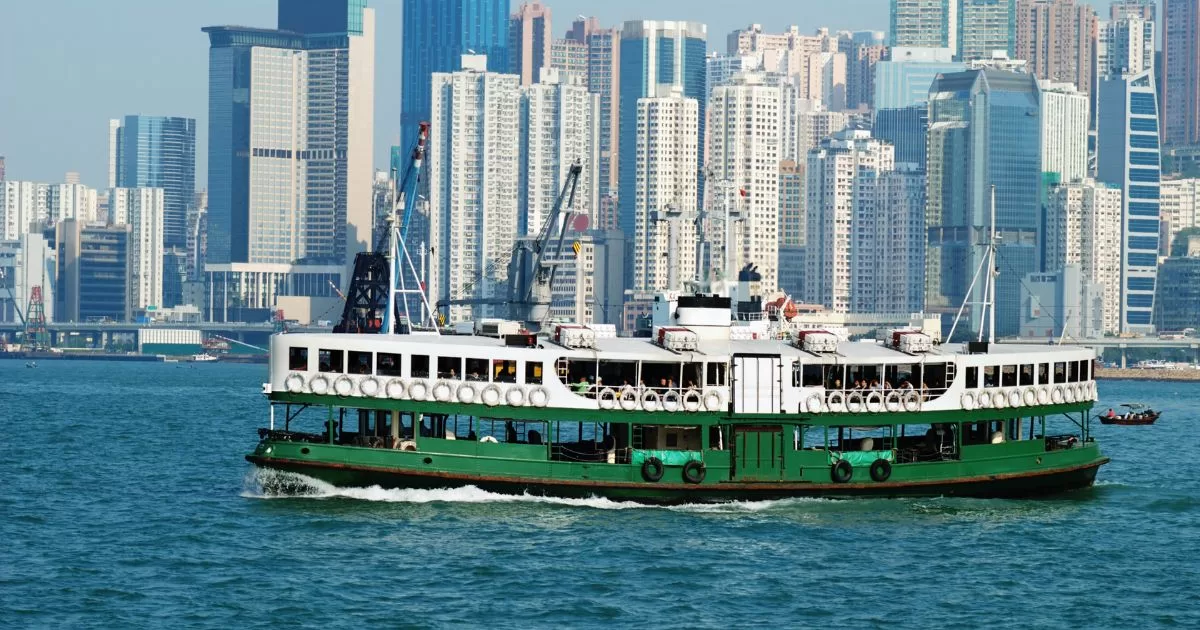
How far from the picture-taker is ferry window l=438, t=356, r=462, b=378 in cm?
4556

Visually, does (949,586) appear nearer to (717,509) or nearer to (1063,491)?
(717,509)

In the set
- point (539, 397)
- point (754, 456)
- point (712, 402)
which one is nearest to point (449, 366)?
point (539, 397)

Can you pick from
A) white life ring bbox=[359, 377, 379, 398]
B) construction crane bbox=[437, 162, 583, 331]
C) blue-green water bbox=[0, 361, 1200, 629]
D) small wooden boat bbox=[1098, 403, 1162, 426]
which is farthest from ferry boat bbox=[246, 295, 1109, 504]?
construction crane bbox=[437, 162, 583, 331]

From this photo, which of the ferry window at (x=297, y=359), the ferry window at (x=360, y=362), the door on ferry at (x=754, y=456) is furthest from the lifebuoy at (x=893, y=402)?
the ferry window at (x=297, y=359)

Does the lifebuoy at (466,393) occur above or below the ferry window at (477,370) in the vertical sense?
below

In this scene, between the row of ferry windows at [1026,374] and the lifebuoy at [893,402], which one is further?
the row of ferry windows at [1026,374]

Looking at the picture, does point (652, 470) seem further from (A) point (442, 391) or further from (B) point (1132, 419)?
(B) point (1132, 419)

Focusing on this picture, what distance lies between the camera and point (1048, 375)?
49750 millimetres

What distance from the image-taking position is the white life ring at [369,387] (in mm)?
45062

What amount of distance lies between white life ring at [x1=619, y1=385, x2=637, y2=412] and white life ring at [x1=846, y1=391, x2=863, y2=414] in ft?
17.0

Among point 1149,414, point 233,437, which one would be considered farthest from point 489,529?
point 1149,414

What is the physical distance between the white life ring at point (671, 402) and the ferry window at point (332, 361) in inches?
300

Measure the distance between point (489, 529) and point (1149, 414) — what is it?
69.2m

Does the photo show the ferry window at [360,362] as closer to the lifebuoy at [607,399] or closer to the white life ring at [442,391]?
the white life ring at [442,391]
